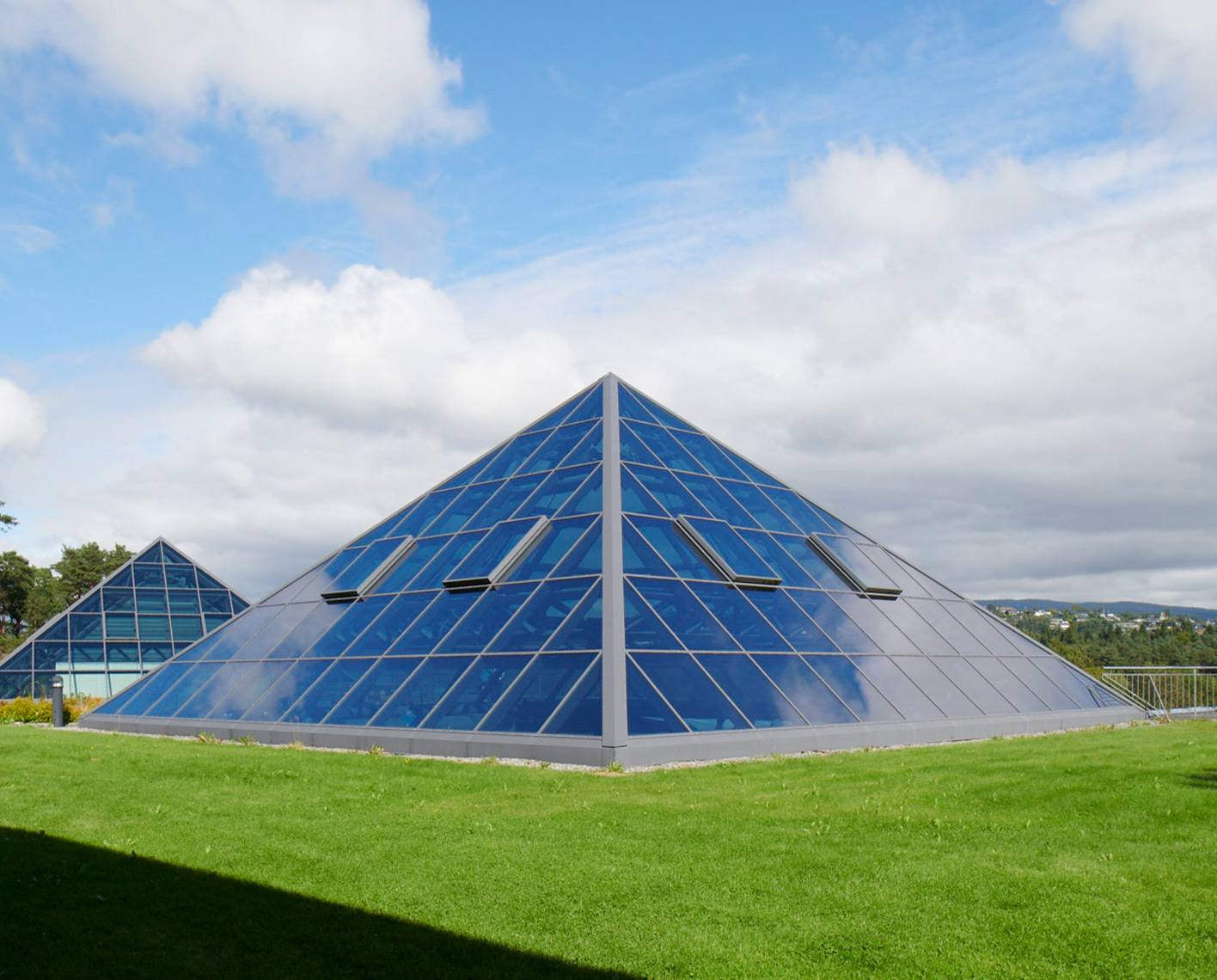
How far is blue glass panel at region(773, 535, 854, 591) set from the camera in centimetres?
2458

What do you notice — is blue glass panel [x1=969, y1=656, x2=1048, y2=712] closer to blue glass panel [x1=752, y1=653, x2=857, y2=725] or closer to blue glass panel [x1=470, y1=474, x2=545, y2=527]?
blue glass panel [x1=752, y1=653, x2=857, y2=725]

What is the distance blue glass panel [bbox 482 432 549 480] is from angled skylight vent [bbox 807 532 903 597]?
813cm

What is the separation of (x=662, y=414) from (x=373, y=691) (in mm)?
12286

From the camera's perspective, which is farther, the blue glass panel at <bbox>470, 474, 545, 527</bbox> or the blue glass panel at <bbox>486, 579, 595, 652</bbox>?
the blue glass panel at <bbox>470, 474, 545, 527</bbox>

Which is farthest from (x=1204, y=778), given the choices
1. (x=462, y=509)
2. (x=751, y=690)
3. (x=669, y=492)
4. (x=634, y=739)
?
(x=462, y=509)

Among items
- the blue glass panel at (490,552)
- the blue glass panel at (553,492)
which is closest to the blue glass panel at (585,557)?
the blue glass panel at (490,552)

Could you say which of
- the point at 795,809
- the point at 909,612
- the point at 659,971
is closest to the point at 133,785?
the point at 795,809

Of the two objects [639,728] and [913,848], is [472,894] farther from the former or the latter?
[639,728]

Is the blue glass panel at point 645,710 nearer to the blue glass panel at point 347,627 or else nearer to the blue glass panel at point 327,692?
the blue glass panel at point 327,692

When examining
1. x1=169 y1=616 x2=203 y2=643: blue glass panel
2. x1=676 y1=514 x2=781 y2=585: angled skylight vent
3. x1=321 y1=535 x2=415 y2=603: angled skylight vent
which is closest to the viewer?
x1=676 y1=514 x2=781 y2=585: angled skylight vent

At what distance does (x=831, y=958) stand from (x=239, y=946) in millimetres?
4419

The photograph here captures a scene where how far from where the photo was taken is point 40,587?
93.1 meters

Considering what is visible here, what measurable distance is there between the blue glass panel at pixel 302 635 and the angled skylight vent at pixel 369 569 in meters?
0.35

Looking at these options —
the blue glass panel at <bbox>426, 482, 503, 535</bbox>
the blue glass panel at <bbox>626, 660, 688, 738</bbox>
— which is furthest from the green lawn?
the blue glass panel at <bbox>426, 482, 503, 535</bbox>
